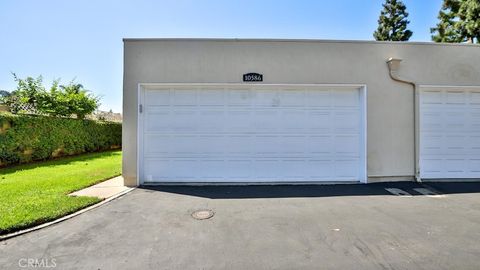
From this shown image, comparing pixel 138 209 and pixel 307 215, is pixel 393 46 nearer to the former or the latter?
pixel 307 215

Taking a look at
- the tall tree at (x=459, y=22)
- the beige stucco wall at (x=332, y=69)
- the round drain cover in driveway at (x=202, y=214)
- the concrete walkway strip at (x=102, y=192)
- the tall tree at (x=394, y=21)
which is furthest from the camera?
the tall tree at (x=394, y=21)

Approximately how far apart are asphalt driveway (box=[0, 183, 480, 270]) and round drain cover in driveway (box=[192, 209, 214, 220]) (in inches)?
4.0

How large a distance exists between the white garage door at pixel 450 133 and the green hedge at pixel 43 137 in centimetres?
1341

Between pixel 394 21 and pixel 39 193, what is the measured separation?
25468 millimetres

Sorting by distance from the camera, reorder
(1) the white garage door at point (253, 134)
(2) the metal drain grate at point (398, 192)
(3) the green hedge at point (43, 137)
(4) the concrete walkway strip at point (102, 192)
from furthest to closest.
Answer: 1. (3) the green hedge at point (43, 137)
2. (1) the white garage door at point (253, 134)
3. (2) the metal drain grate at point (398, 192)
4. (4) the concrete walkway strip at point (102, 192)

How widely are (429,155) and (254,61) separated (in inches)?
212

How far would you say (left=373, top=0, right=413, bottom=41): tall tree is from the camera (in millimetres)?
18750

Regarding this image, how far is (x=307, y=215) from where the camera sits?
375 cm

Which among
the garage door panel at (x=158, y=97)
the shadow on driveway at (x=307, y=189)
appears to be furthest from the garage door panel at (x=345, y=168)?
the garage door panel at (x=158, y=97)

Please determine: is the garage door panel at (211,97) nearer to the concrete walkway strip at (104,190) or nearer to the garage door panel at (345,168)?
the concrete walkway strip at (104,190)

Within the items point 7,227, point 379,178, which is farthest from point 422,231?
point 7,227

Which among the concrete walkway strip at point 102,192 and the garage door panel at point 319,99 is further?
the garage door panel at point 319,99

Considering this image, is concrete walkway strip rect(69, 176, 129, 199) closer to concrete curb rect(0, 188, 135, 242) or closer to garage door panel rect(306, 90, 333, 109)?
concrete curb rect(0, 188, 135, 242)

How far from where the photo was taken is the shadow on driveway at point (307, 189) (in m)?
4.92
